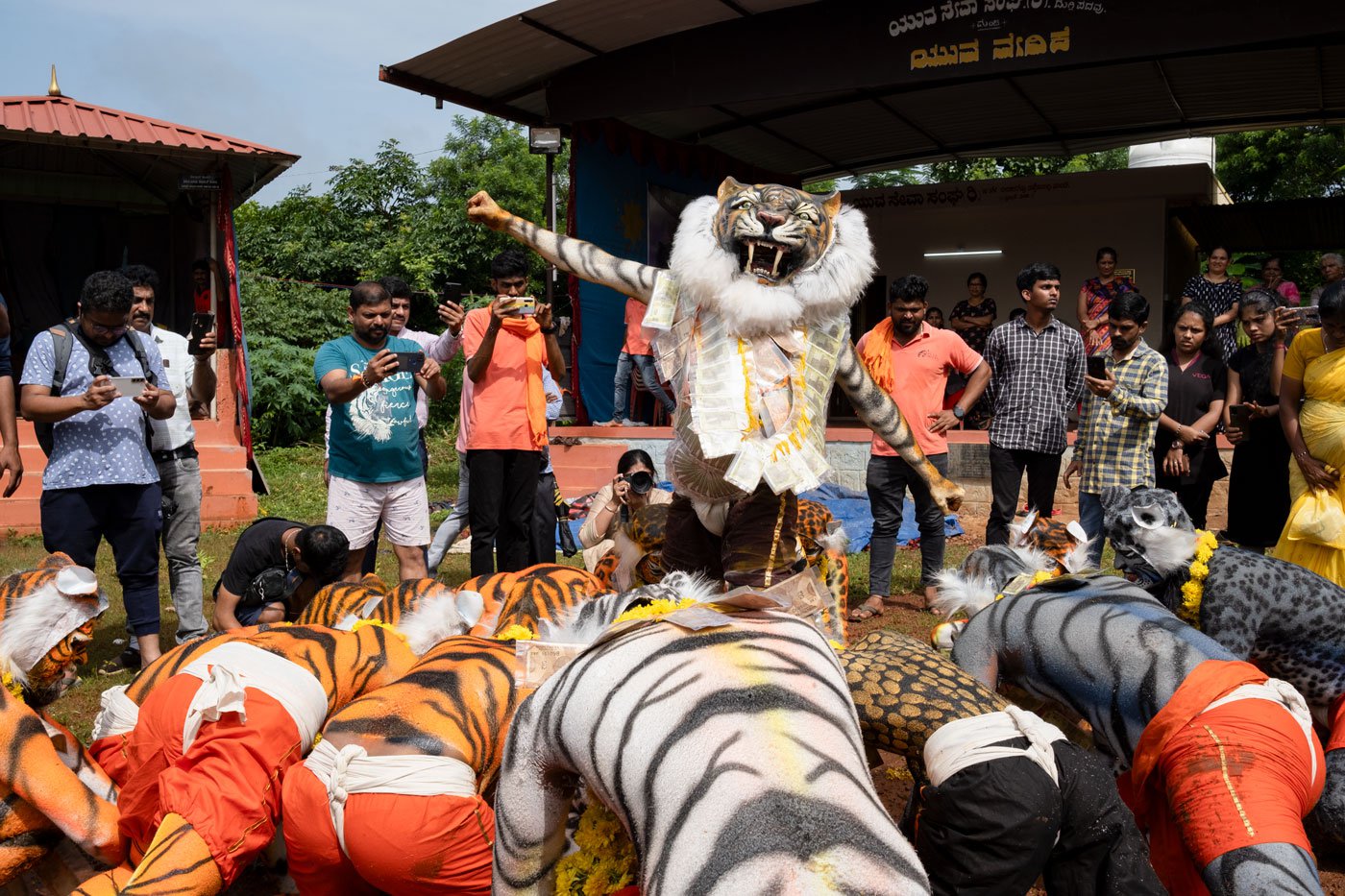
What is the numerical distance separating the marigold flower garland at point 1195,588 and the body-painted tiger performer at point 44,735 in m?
3.17

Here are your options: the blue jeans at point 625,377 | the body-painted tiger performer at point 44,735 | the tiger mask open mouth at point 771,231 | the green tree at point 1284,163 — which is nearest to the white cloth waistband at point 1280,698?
the tiger mask open mouth at point 771,231

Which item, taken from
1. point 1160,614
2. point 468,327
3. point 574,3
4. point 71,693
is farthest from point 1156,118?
point 71,693

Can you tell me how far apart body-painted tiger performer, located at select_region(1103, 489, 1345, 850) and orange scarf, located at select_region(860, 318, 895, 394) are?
341 cm

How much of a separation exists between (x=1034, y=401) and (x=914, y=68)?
4.75m

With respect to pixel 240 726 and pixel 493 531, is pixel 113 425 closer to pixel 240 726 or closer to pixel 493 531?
pixel 493 531

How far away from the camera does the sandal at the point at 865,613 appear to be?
258 inches

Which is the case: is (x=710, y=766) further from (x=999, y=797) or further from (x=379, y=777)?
(x=379, y=777)

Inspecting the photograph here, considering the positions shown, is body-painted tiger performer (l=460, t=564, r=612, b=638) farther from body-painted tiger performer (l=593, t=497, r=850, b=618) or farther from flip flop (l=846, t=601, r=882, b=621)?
flip flop (l=846, t=601, r=882, b=621)

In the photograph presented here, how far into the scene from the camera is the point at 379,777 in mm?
2754

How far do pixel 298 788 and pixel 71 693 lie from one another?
121 inches

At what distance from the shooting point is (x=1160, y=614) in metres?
3.05

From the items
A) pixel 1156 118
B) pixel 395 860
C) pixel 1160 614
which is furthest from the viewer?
pixel 1156 118

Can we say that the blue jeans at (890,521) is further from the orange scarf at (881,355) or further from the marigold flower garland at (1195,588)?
the marigold flower garland at (1195,588)

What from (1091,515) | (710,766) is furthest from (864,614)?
(710,766)
